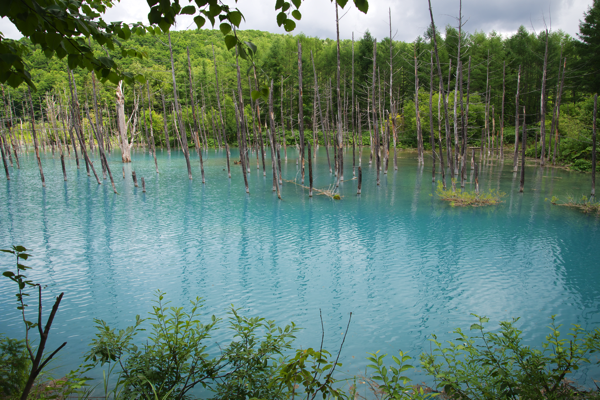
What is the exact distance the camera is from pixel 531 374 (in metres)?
3.12

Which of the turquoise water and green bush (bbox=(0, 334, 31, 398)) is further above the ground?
green bush (bbox=(0, 334, 31, 398))

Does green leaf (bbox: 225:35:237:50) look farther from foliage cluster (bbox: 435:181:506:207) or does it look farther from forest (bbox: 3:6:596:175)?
forest (bbox: 3:6:596:175)

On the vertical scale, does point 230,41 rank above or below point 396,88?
below

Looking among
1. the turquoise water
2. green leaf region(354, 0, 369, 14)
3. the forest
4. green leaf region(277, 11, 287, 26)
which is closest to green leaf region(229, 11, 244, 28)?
green leaf region(277, 11, 287, 26)

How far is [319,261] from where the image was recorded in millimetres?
9766

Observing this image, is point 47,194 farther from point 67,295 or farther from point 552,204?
point 552,204

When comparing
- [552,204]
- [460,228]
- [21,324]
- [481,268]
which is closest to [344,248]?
[481,268]

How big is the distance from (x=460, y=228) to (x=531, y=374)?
10.4 meters

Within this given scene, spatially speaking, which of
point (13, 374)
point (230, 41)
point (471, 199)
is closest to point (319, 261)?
point (13, 374)

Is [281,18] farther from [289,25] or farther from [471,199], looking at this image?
[471,199]

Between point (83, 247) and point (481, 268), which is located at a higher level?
point (83, 247)

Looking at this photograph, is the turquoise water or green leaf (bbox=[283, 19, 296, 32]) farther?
the turquoise water

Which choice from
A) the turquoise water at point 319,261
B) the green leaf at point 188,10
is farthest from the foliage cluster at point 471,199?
the green leaf at point 188,10

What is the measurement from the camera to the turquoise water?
22.4 ft
